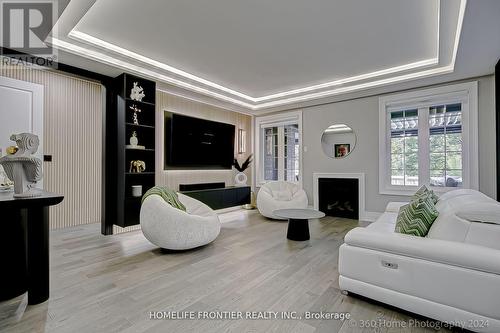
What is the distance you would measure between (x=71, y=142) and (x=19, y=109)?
811 mm

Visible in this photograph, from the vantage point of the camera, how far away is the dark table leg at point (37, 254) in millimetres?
1879

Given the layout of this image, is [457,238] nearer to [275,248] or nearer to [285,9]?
[275,248]

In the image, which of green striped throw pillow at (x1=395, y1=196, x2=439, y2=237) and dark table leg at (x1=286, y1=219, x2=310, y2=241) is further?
dark table leg at (x1=286, y1=219, x2=310, y2=241)

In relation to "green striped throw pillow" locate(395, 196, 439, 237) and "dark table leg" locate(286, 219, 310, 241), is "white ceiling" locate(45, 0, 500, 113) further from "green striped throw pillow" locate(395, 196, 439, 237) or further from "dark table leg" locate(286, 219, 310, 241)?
"dark table leg" locate(286, 219, 310, 241)

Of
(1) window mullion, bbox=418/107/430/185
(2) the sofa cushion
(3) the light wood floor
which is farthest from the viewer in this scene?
(2) the sofa cushion

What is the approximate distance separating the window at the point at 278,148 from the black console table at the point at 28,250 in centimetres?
476

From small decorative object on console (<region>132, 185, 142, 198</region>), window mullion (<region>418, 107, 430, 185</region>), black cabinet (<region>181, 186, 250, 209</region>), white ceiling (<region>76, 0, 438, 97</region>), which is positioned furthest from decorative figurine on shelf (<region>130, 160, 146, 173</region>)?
window mullion (<region>418, 107, 430, 185</region>)

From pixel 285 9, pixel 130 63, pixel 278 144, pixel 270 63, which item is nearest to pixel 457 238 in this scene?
pixel 285 9

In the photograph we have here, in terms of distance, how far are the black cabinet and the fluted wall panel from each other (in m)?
1.63

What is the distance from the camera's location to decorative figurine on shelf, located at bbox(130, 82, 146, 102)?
378 cm

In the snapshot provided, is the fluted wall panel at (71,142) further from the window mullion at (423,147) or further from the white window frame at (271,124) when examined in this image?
the window mullion at (423,147)

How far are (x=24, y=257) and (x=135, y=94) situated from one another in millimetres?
2575

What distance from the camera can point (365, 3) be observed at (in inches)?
93.3

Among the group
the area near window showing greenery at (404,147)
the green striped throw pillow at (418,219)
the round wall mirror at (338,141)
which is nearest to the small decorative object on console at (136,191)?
the green striped throw pillow at (418,219)
